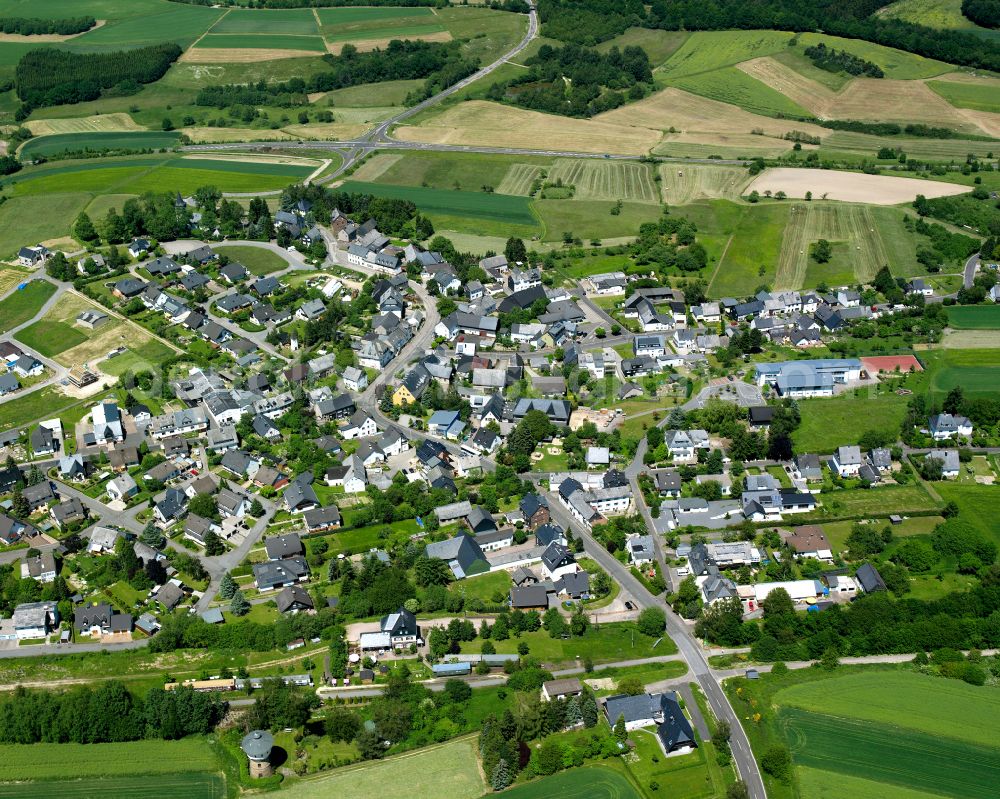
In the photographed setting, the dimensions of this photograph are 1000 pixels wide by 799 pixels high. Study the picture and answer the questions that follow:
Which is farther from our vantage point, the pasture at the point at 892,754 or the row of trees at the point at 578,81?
the row of trees at the point at 578,81

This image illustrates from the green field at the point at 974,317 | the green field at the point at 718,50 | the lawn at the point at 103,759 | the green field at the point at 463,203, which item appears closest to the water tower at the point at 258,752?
the lawn at the point at 103,759

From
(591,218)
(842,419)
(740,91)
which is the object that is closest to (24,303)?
(591,218)

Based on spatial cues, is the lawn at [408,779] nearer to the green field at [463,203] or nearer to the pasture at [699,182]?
the green field at [463,203]

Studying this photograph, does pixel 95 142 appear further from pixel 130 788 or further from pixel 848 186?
pixel 130 788

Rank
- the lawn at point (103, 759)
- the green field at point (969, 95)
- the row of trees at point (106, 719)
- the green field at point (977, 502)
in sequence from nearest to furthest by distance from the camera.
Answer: the lawn at point (103, 759)
the row of trees at point (106, 719)
the green field at point (977, 502)
the green field at point (969, 95)

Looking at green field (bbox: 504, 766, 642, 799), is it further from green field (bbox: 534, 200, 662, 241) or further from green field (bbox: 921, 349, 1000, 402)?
green field (bbox: 534, 200, 662, 241)

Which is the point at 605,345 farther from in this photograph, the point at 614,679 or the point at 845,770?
the point at 845,770
